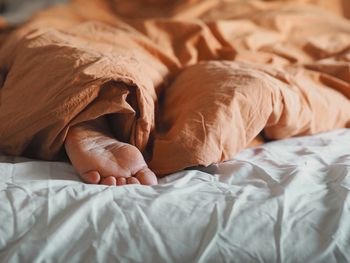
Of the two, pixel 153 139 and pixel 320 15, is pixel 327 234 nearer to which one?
pixel 153 139

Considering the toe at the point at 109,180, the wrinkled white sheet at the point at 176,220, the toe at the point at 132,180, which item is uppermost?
the wrinkled white sheet at the point at 176,220

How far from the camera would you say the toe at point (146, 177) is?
0.68 metres

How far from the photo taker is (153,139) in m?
0.78

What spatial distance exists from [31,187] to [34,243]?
4.0 inches

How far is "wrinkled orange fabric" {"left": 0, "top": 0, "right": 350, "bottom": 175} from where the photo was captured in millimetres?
731

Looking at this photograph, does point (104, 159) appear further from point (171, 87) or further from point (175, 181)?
point (171, 87)

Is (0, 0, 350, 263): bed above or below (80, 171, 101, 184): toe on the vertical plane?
above

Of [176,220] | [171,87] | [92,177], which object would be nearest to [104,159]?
[92,177]

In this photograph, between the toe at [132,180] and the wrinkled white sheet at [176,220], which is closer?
the wrinkled white sheet at [176,220]

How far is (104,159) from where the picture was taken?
0.69 m

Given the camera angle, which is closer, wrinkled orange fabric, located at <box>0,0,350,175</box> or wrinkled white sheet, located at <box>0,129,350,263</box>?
wrinkled white sheet, located at <box>0,129,350,263</box>

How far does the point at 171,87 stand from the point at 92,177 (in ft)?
1.05

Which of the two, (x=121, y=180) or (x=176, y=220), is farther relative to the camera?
(x=121, y=180)

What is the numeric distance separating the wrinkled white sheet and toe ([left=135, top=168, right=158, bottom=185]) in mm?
22
